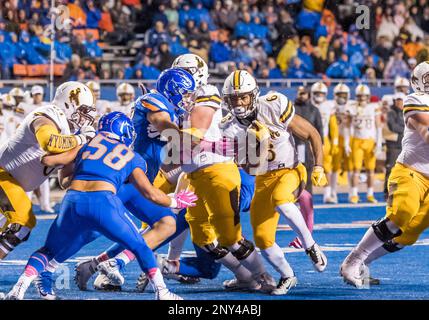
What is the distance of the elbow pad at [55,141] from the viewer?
717cm

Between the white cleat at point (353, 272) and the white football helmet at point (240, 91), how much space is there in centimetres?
128

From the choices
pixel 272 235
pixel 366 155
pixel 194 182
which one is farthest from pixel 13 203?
pixel 366 155

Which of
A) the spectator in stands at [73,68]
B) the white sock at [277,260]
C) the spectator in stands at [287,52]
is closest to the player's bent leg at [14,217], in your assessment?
→ the white sock at [277,260]

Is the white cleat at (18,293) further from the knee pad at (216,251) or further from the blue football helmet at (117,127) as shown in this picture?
the knee pad at (216,251)

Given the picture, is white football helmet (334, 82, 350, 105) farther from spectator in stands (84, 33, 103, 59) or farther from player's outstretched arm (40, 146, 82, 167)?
player's outstretched arm (40, 146, 82, 167)

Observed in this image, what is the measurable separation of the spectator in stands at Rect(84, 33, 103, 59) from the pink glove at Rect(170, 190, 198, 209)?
10.2 metres

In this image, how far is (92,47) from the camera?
56.5 ft

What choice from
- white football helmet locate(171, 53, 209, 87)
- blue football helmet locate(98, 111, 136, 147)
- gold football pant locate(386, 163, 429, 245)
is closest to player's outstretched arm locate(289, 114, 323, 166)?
gold football pant locate(386, 163, 429, 245)

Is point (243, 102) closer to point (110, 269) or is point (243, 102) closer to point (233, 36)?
point (110, 269)

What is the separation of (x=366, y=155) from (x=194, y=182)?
8138mm

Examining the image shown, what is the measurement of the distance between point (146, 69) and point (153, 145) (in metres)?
9.32

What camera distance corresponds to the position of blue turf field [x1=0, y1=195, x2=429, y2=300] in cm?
749

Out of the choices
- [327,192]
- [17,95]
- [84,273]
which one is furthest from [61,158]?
[327,192]

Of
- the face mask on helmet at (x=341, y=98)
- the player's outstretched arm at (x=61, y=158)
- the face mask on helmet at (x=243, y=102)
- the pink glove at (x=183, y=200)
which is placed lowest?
the face mask on helmet at (x=341, y=98)
